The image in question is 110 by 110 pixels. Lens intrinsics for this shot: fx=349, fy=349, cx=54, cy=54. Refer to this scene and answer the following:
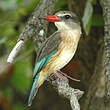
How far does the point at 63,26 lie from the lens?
3916mm

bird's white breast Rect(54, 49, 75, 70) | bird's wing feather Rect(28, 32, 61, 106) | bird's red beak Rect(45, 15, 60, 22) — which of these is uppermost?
bird's red beak Rect(45, 15, 60, 22)

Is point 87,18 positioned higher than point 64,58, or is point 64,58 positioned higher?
point 87,18

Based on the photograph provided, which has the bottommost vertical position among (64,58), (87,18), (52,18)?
(64,58)

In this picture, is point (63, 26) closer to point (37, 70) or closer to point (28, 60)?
point (37, 70)

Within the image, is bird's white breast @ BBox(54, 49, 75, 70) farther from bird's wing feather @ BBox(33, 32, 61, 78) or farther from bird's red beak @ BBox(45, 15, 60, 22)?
bird's red beak @ BBox(45, 15, 60, 22)

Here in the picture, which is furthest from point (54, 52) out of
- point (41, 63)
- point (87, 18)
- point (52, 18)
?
point (87, 18)

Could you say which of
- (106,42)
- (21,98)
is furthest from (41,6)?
(21,98)

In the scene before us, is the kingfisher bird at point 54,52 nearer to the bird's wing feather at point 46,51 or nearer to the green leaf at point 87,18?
the bird's wing feather at point 46,51

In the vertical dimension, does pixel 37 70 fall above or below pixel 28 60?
above

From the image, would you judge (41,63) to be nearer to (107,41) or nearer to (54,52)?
(54,52)

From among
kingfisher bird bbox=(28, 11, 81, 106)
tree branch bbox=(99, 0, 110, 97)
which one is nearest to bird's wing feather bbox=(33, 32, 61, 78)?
kingfisher bird bbox=(28, 11, 81, 106)

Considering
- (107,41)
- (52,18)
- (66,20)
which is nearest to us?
(107,41)

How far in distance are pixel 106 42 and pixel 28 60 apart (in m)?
2.62

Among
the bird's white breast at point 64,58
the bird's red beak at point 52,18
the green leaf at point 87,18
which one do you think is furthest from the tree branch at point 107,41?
the bird's red beak at point 52,18
